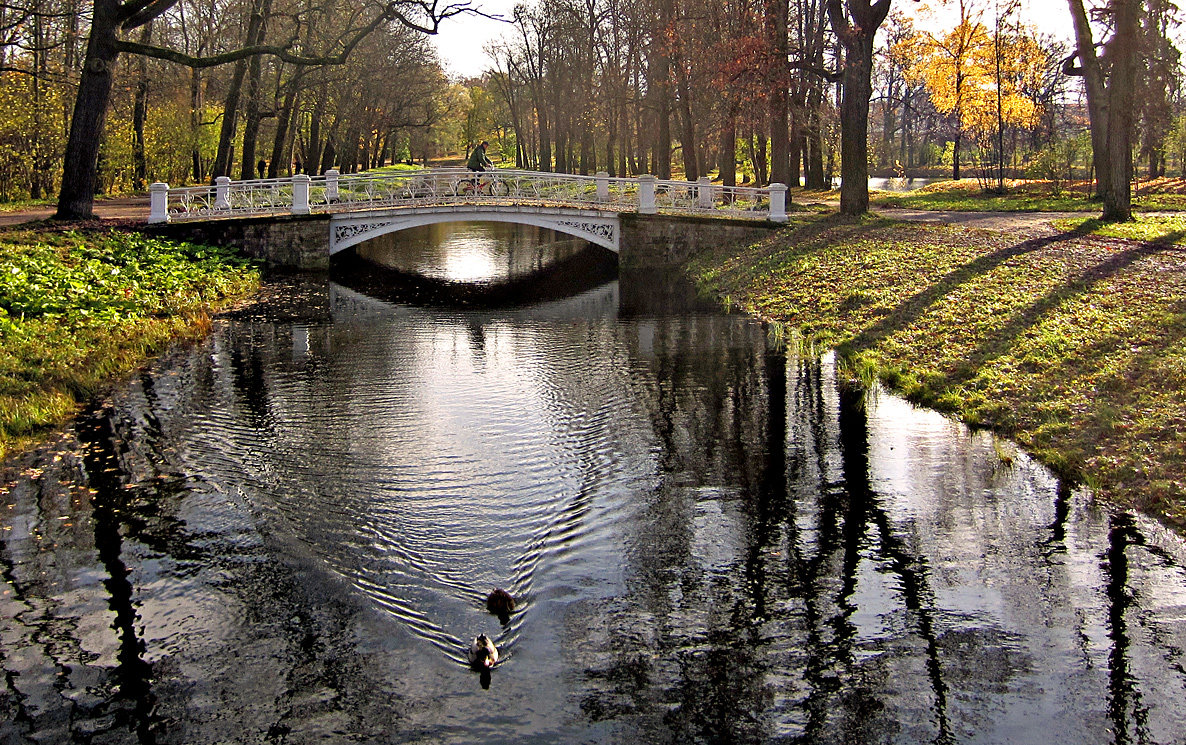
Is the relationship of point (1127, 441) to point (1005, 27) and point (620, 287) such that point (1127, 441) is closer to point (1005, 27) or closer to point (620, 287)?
point (620, 287)

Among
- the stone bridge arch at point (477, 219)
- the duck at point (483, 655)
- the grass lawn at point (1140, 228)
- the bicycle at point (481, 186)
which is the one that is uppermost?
the bicycle at point (481, 186)

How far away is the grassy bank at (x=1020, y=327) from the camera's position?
9578 mm

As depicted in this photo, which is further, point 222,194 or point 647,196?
point 647,196

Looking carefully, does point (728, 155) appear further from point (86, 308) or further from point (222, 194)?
point (86, 308)

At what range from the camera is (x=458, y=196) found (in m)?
25.0

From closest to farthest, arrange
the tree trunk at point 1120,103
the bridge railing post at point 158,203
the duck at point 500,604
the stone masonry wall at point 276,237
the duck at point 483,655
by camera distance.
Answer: the duck at point 483,655 → the duck at point 500,604 → the tree trunk at point 1120,103 → the bridge railing post at point 158,203 → the stone masonry wall at point 276,237

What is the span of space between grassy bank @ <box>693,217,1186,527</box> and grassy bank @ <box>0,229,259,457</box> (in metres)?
9.83

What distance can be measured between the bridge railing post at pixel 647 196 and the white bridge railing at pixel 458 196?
25mm

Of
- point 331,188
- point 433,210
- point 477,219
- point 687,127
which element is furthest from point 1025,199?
point 331,188

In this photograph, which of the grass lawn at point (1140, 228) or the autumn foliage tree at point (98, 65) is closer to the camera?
the grass lawn at point (1140, 228)

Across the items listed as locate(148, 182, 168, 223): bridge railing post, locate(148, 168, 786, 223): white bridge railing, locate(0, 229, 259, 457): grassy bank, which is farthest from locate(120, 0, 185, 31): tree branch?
locate(0, 229, 259, 457): grassy bank

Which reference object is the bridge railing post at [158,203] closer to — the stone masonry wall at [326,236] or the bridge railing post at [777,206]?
the stone masonry wall at [326,236]

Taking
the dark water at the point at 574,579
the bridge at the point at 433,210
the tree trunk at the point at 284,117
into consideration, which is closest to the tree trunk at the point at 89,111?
the bridge at the point at 433,210

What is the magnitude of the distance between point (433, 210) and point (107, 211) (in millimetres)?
9612
